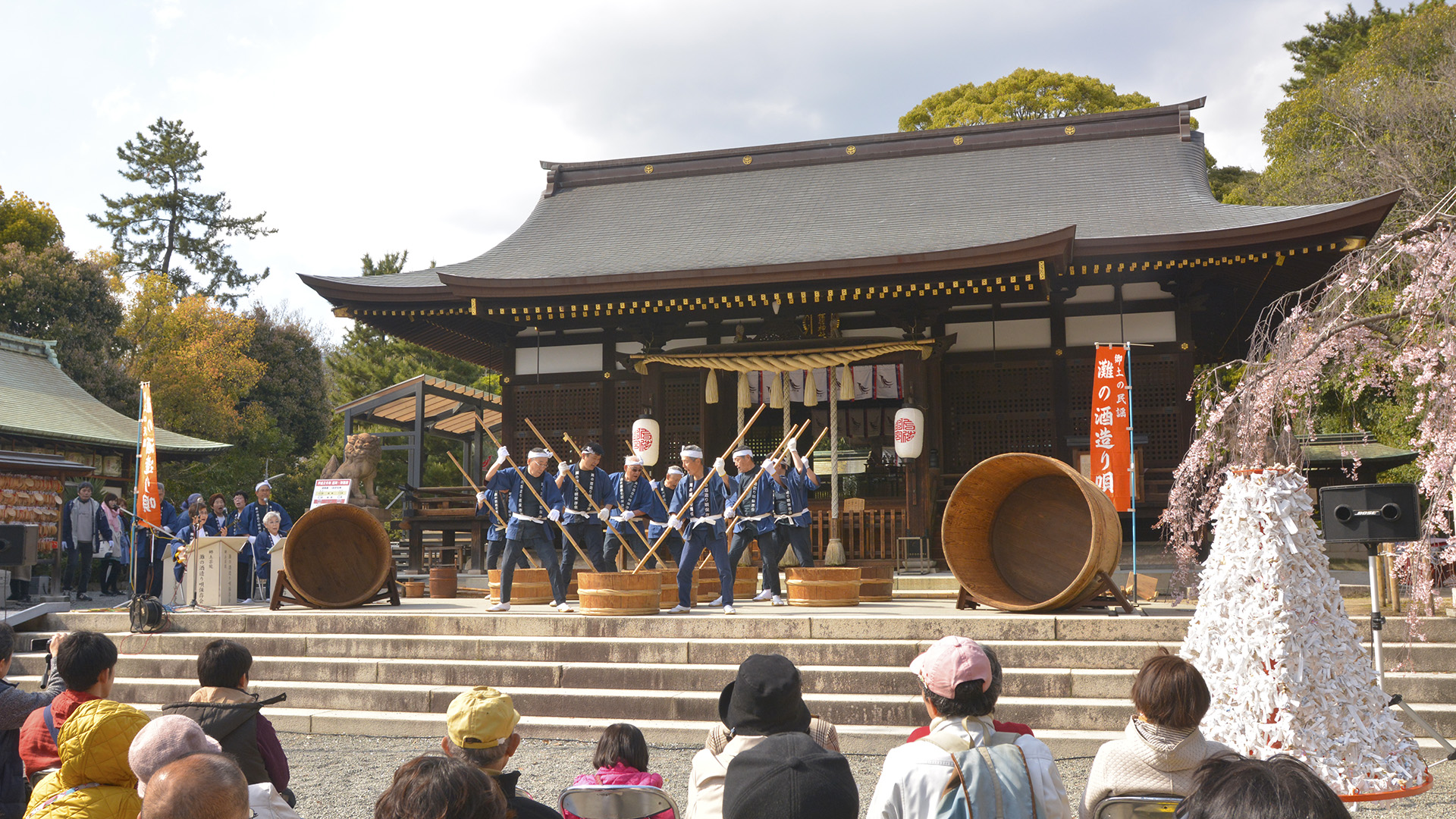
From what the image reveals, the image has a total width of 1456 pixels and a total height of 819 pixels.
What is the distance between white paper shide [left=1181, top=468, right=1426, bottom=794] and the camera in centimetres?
408

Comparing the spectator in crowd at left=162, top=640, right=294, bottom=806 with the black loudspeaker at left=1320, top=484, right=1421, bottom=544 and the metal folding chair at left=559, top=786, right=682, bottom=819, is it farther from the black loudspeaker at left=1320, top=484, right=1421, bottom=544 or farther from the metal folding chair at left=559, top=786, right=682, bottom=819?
the black loudspeaker at left=1320, top=484, right=1421, bottom=544

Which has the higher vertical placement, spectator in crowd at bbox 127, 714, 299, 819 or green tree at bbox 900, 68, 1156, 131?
green tree at bbox 900, 68, 1156, 131

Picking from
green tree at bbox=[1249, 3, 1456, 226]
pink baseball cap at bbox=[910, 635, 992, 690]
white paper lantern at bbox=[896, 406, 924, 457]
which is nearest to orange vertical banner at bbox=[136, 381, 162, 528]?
white paper lantern at bbox=[896, 406, 924, 457]

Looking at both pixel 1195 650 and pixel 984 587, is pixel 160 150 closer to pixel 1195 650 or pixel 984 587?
pixel 984 587

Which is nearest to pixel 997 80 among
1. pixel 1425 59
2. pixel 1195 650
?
pixel 1425 59

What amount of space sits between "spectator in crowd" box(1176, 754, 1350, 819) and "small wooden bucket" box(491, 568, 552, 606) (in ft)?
29.3

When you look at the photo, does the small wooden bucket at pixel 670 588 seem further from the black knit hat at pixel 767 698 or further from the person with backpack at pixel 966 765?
the person with backpack at pixel 966 765

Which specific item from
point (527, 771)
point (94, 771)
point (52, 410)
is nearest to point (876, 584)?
point (527, 771)

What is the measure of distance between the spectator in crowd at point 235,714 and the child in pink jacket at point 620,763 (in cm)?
117

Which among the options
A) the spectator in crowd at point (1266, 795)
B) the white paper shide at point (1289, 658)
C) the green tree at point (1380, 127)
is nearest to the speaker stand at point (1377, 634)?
the white paper shide at point (1289, 658)

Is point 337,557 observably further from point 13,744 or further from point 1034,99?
point 1034,99

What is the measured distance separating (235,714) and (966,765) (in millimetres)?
2458

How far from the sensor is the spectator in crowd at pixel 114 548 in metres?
13.4

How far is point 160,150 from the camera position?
33.9m
